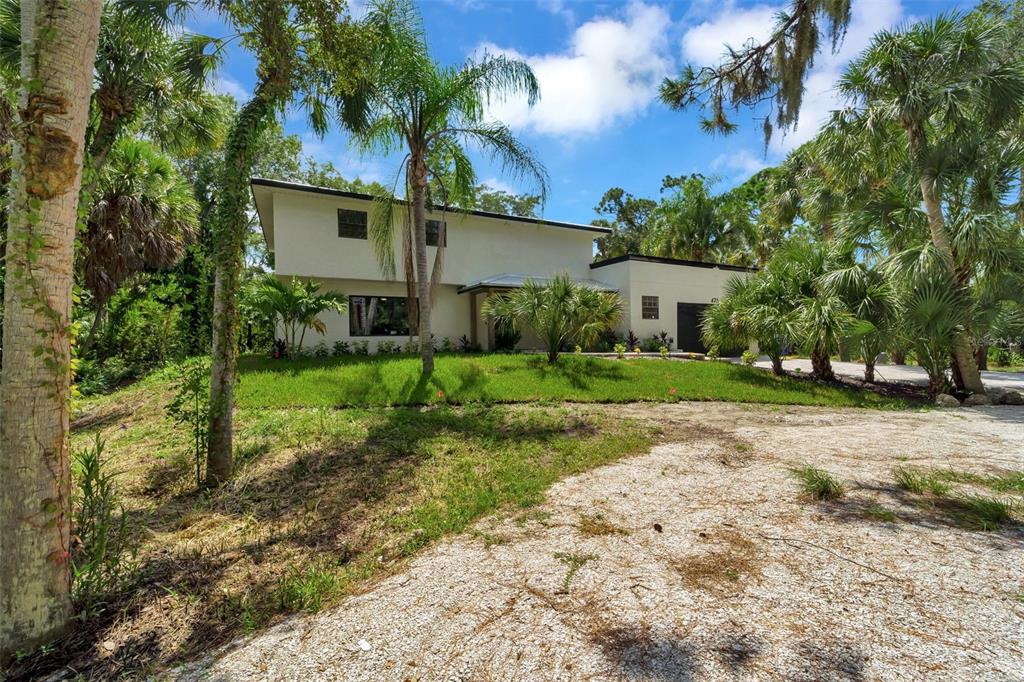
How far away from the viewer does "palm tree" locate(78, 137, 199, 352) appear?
945cm

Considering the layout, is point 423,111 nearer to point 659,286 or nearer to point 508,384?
point 508,384

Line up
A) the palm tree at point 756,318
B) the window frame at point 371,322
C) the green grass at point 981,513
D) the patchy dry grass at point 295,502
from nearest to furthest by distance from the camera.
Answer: the patchy dry grass at point 295,502, the green grass at point 981,513, the palm tree at point 756,318, the window frame at point 371,322

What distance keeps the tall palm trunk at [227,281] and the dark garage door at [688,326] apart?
1687 cm

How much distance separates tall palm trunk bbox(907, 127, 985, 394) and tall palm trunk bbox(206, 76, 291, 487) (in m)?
11.9

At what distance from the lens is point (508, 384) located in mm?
9188

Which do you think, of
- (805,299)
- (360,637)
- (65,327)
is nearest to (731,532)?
(360,637)

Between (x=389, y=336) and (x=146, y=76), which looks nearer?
(x=146, y=76)

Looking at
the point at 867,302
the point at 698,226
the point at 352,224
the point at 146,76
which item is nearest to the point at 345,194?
the point at 352,224

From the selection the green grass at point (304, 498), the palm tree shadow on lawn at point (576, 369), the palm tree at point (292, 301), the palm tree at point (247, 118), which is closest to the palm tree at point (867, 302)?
the palm tree shadow on lawn at point (576, 369)

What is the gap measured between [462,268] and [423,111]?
302 inches

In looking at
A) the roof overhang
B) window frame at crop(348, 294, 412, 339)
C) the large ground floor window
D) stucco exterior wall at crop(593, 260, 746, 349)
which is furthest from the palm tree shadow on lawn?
the large ground floor window

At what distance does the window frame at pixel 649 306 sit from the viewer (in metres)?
17.4

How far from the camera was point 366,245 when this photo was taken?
48.5 ft

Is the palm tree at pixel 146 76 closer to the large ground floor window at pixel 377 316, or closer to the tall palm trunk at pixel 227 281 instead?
the tall palm trunk at pixel 227 281
